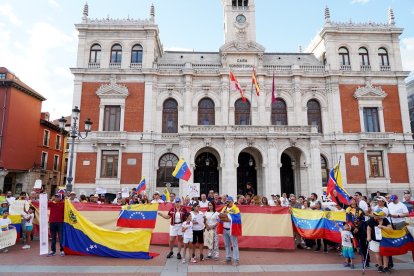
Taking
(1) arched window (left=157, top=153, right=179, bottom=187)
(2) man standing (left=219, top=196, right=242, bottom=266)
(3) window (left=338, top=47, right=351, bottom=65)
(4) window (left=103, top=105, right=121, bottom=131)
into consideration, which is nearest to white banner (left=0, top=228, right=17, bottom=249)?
(2) man standing (left=219, top=196, right=242, bottom=266)

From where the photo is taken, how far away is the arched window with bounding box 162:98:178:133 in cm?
2820

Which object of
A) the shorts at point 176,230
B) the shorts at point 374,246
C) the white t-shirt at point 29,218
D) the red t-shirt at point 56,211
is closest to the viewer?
the shorts at point 374,246

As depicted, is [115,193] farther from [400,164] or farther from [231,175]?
[400,164]

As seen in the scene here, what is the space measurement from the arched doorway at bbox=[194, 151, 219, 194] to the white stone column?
3.21 metres

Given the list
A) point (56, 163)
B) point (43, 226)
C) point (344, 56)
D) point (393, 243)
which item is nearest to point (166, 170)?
point (43, 226)

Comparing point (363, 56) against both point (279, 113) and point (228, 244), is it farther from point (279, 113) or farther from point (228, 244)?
point (228, 244)

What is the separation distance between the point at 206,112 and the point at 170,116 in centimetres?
372

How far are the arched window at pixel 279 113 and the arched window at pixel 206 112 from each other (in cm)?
628

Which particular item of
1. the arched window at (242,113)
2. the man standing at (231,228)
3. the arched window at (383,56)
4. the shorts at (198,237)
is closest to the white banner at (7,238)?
the shorts at (198,237)

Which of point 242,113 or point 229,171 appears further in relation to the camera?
point 242,113

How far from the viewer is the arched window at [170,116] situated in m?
28.2

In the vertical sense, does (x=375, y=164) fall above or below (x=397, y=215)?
above

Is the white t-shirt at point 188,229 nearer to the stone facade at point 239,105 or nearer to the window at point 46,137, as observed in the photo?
the stone facade at point 239,105

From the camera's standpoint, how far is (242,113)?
28562 mm
